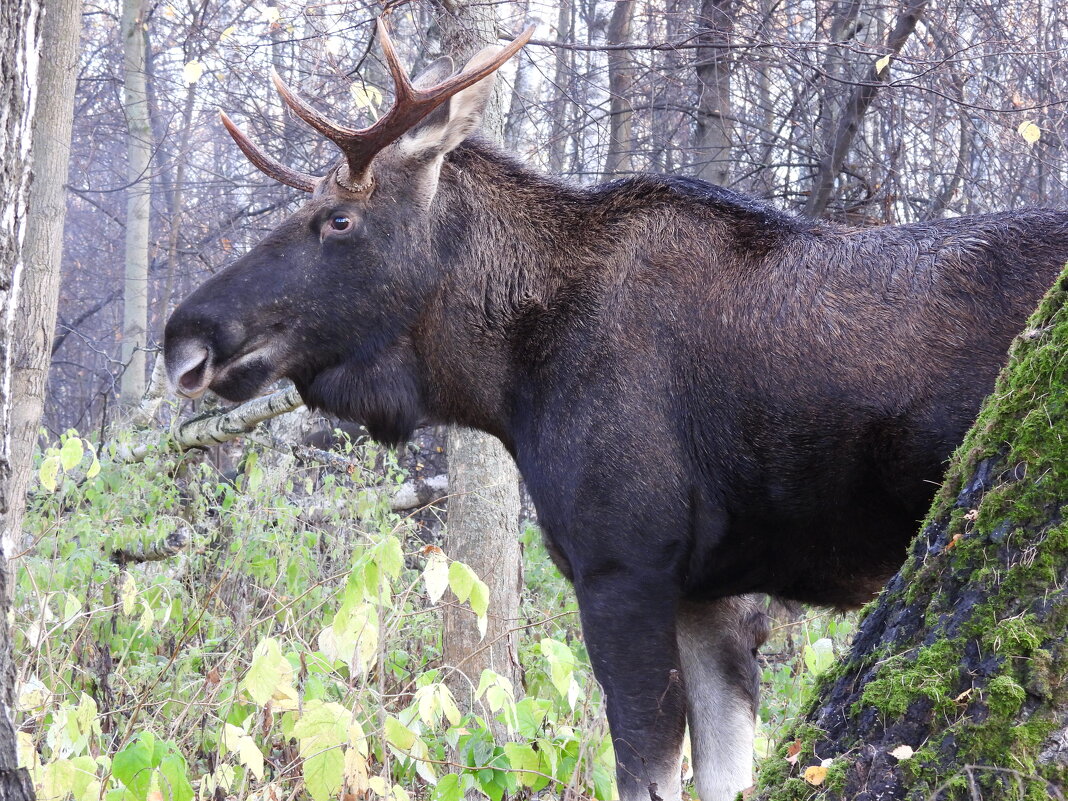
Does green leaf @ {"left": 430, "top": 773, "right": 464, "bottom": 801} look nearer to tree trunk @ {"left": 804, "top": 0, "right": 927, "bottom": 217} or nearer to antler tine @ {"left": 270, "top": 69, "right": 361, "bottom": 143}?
antler tine @ {"left": 270, "top": 69, "right": 361, "bottom": 143}

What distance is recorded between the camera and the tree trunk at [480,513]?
18.0 feet

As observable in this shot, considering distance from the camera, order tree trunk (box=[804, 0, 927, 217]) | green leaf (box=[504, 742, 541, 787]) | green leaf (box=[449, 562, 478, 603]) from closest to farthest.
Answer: green leaf (box=[449, 562, 478, 603]) → green leaf (box=[504, 742, 541, 787]) → tree trunk (box=[804, 0, 927, 217])

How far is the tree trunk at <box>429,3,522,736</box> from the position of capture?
549cm

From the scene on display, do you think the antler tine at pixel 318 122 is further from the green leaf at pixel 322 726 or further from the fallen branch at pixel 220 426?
the fallen branch at pixel 220 426

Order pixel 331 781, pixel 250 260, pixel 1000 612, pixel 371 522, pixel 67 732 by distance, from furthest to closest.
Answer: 1. pixel 371 522
2. pixel 250 260
3. pixel 67 732
4. pixel 331 781
5. pixel 1000 612

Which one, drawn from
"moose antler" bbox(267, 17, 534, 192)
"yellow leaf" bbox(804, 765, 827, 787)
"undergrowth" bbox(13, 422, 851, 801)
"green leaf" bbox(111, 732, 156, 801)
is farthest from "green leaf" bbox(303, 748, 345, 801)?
"moose antler" bbox(267, 17, 534, 192)

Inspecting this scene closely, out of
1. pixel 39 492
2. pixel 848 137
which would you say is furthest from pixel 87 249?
pixel 848 137

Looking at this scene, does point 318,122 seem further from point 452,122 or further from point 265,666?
point 265,666

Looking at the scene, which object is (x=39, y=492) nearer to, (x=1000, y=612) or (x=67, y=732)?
(x=67, y=732)

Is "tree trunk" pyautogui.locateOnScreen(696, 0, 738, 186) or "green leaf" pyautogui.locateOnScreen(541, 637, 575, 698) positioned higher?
"tree trunk" pyautogui.locateOnScreen(696, 0, 738, 186)

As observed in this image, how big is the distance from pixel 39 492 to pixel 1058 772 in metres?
7.22

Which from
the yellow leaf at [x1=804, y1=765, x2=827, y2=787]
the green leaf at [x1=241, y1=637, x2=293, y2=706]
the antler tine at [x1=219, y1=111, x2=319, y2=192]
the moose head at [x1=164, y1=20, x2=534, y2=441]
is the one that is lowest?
the yellow leaf at [x1=804, y1=765, x2=827, y2=787]

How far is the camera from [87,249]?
65.1 feet

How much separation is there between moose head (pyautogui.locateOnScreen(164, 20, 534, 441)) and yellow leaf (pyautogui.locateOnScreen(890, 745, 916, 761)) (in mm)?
2925
